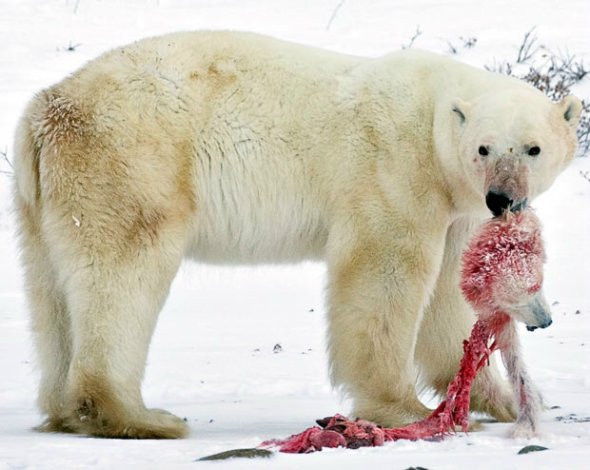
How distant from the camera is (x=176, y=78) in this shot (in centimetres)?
493

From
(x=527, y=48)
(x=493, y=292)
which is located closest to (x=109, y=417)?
(x=493, y=292)

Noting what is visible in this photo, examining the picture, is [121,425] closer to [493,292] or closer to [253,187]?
[253,187]

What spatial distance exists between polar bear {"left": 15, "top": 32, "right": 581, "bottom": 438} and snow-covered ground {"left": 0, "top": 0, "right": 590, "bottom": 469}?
365 millimetres

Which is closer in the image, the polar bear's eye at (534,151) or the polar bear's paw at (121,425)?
the polar bear's eye at (534,151)

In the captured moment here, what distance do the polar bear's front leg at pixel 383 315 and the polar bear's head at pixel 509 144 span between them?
35 centimetres

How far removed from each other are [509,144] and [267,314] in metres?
3.45

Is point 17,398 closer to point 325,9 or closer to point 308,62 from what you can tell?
point 308,62

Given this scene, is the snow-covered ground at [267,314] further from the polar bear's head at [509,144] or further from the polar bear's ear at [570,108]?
the polar bear's ear at [570,108]

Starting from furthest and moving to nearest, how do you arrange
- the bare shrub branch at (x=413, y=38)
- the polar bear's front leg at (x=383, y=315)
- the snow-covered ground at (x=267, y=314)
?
the bare shrub branch at (x=413, y=38) < the polar bear's front leg at (x=383, y=315) < the snow-covered ground at (x=267, y=314)

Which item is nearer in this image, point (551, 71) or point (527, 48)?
point (551, 71)

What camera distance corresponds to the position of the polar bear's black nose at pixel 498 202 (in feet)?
13.8

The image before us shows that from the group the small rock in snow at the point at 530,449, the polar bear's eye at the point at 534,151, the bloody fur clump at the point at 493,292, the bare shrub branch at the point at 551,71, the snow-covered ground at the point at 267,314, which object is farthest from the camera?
the bare shrub branch at the point at 551,71

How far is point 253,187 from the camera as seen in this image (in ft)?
16.4

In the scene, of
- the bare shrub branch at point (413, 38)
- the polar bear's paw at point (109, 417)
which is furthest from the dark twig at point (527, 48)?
the polar bear's paw at point (109, 417)
